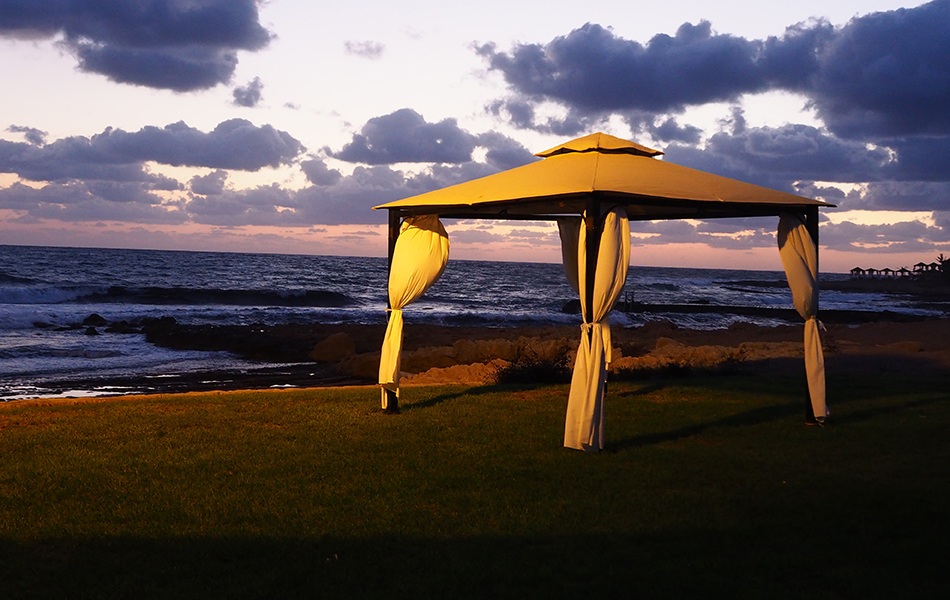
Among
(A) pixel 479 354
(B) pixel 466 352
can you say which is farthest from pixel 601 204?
(B) pixel 466 352

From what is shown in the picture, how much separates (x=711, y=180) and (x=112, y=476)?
5.94m

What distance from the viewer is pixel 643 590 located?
432 cm

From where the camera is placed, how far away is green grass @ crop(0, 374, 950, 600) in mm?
4457

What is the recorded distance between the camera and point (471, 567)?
458 cm

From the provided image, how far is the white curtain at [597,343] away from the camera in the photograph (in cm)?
748

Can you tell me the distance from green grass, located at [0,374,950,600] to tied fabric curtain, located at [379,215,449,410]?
58 centimetres

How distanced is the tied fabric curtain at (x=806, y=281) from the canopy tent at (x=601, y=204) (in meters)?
0.01

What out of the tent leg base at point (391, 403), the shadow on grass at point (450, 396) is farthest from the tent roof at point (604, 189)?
the shadow on grass at point (450, 396)

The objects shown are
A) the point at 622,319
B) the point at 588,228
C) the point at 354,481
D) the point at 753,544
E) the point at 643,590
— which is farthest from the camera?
the point at 622,319

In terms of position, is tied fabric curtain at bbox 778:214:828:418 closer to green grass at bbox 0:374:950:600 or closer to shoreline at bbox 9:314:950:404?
green grass at bbox 0:374:950:600

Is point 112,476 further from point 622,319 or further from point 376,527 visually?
point 622,319

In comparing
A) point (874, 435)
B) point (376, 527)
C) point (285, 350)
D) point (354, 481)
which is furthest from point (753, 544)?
point (285, 350)

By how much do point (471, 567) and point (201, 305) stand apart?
38.6 m

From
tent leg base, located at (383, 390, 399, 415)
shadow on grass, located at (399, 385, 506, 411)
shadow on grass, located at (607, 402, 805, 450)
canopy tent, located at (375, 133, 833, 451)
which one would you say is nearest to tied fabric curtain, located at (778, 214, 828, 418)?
canopy tent, located at (375, 133, 833, 451)
